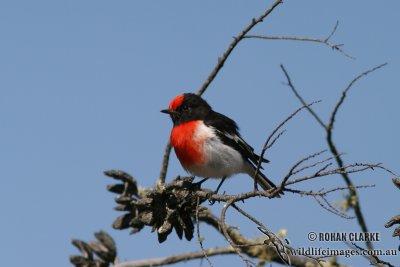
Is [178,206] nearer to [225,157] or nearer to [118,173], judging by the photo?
[118,173]

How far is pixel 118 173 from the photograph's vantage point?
4902 mm

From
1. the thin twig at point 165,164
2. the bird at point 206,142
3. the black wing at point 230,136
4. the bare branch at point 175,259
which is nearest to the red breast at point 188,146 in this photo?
Answer: the bird at point 206,142

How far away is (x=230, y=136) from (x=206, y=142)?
32 cm

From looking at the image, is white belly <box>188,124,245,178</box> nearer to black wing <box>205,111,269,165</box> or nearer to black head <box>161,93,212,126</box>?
black wing <box>205,111,269,165</box>

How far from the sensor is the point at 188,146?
648 centimetres

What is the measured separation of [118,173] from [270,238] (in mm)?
1554

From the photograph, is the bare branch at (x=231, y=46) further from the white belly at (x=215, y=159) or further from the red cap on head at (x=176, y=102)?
the red cap on head at (x=176, y=102)

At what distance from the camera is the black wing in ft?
21.9

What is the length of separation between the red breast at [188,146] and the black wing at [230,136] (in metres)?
0.21

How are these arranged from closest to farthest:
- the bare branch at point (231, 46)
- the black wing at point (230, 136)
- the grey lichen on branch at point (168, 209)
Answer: the grey lichen on branch at point (168, 209)
the bare branch at point (231, 46)
the black wing at point (230, 136)

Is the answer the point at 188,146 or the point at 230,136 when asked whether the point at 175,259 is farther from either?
the point at 230,136

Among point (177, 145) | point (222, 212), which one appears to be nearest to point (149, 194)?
point (222, 212)

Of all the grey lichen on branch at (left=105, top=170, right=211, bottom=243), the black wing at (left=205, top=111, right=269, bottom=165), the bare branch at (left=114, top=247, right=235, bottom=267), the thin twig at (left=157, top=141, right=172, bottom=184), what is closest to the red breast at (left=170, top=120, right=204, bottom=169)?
the black wing at (left=205, top=111, right=269, bottom=165)

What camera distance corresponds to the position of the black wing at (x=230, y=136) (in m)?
6.67
